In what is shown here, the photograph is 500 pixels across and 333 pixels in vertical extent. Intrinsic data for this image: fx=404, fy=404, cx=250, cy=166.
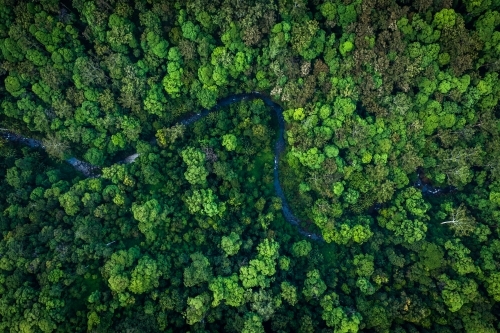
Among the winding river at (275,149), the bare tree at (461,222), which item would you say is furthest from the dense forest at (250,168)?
the winding river at (275,149)

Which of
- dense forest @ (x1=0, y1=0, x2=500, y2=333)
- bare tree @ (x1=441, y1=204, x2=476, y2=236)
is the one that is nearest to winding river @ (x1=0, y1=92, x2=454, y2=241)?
dense forest @ (x1=0, y1=0, x2=500, y2=333)

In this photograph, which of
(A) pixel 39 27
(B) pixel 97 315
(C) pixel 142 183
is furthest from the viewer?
(C) pixel 142 183

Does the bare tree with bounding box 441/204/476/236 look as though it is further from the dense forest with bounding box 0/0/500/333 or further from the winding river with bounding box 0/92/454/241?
the winding river with bounding box 0/92/454/241

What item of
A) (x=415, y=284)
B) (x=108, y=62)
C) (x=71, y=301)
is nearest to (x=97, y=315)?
(x=71, y=301)

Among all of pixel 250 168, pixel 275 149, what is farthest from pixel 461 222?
pixel 250 168

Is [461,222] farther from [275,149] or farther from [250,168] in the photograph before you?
[250,168]

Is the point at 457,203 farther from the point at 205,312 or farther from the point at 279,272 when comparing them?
the point at 205,312
